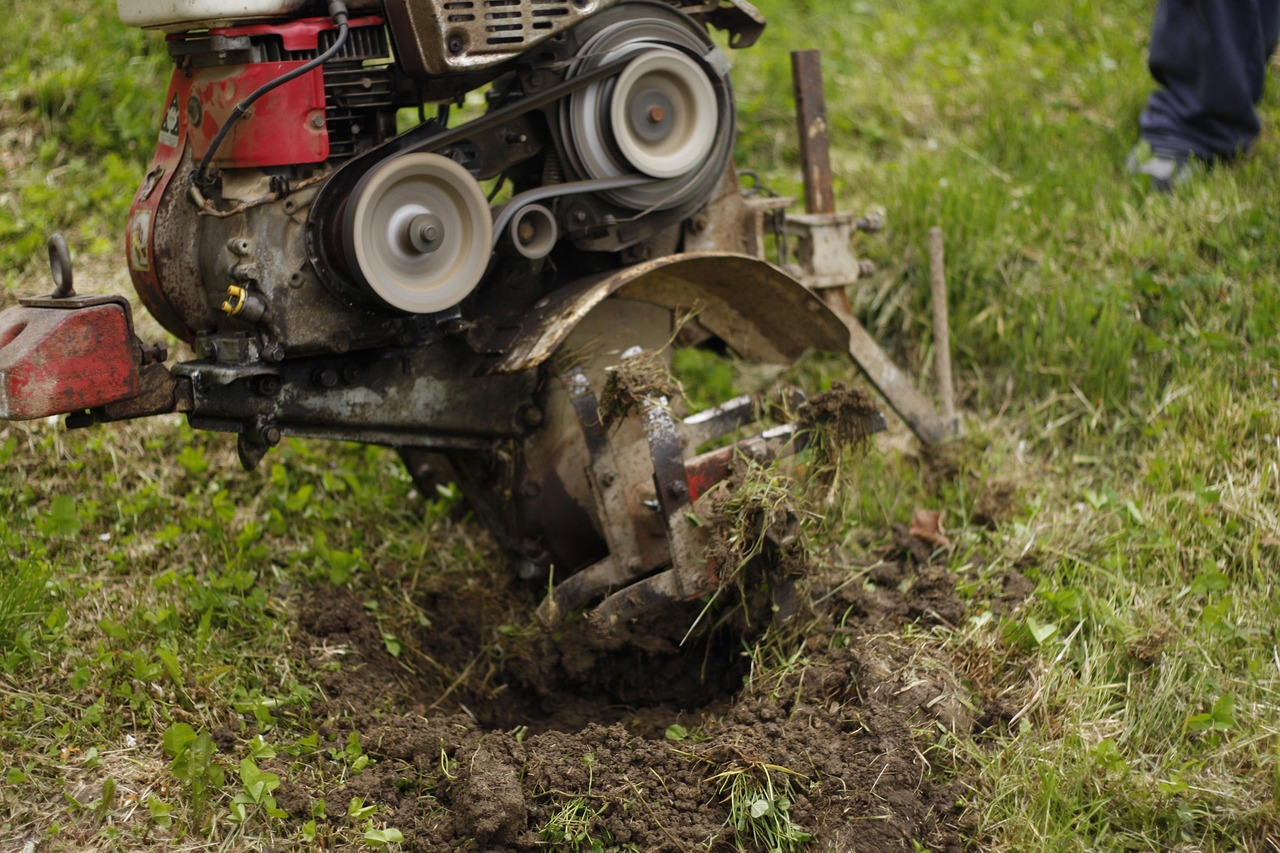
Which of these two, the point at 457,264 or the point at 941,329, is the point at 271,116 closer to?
the point at 457,264

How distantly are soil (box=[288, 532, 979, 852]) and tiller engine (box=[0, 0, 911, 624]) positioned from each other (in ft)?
1.04

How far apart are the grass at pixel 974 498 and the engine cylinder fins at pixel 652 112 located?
96cm

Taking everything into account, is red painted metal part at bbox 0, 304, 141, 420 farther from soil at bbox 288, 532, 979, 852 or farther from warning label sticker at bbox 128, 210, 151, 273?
soil at bbox 288, 532, 979, 852

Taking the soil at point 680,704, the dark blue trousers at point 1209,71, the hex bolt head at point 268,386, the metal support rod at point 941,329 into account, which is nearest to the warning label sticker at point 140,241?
the hex bolt head at point 268,386

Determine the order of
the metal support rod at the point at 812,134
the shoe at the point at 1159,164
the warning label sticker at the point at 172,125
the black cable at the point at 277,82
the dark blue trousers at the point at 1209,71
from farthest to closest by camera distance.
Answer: the shoe at the point at 1159,164 < the dark blue trousers at the point at 1209,71 < the metal support rod at the point at 812,134 < the warning label sticker at the point at 172,125 < the black cable at the point at 277,82

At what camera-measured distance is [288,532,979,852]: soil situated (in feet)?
9.12

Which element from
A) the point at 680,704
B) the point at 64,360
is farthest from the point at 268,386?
the point at 680,704

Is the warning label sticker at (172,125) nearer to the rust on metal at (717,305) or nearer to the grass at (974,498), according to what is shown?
the rust on metal at (717,305)

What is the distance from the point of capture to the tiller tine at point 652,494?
3076 mm

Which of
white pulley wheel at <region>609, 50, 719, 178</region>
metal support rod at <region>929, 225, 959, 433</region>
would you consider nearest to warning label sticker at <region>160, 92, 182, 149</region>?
white pulley wheel at <region>609, 50, 719, 178</region>

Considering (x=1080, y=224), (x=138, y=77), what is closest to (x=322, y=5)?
(x=138, y=77)

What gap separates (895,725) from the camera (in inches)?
117

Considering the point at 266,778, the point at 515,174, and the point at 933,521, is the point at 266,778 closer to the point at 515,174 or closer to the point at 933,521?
the point at 515,174

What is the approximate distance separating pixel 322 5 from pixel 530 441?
1261 mm
